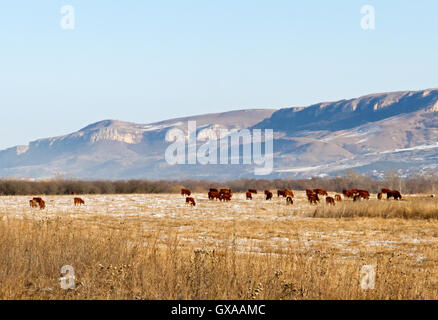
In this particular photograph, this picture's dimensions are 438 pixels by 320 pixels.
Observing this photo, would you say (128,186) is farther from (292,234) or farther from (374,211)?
(292,234)

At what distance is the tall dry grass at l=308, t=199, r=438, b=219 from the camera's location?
109 feet

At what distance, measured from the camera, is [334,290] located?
1041 centimetres

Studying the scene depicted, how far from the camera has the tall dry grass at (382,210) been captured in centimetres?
3331

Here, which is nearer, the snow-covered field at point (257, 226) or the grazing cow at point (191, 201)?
Answer: the snow-covered field at point (257, 226)

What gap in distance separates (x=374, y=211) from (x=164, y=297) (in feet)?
85.5

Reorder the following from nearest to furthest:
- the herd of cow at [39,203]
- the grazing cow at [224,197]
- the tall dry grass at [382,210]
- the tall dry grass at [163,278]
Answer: the tall dry grass at [163,278] < the tall dry grass at [382,210] < the herd of cow at [39,203] < the grazing cow at [224,197]

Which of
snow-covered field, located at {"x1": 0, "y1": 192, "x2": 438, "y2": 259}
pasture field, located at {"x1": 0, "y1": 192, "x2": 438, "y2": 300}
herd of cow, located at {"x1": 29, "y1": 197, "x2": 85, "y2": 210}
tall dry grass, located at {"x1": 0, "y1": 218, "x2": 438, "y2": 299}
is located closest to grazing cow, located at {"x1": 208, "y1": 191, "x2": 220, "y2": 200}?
snow-covered field, located at {"x1": 0, "y1": 192, "x2": 438, "y2": 259}

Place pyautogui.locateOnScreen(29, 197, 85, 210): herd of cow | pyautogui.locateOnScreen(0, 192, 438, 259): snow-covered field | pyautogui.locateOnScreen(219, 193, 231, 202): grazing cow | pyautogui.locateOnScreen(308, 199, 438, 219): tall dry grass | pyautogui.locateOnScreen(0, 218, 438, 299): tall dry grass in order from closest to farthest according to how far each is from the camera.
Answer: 1. pyautogui.locateOnScreen(0, 218, 438, 299): tall dry grass
2. pyautogui.locateOnScreen(0, 192, 438, 259): snow-covered field
3. pyautogui.locateOnScreen(308, 199, 438, 219): tall dry grass
4. pyautogui.locateOnScreen(29, 197, 85, 210): herd of cow
5. pyautogui.locateOnScreen(219, 193, 231, 202): grazing cow

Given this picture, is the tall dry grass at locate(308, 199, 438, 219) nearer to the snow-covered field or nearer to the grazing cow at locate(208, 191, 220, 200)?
the snow-covered field

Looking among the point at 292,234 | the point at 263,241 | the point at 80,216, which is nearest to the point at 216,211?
the point at 80,216

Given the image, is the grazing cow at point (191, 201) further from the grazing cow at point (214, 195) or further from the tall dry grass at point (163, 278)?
the tall dry grass at point (163, 278)

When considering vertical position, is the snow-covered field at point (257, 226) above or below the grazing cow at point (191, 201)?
below

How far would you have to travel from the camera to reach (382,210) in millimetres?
34094

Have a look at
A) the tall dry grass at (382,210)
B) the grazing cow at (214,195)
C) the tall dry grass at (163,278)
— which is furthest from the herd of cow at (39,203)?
the tall dry grass at (163,278)
